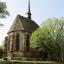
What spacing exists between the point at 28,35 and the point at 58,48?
1232 cm

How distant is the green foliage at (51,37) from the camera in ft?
165

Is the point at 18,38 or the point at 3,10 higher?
the point at 3,10

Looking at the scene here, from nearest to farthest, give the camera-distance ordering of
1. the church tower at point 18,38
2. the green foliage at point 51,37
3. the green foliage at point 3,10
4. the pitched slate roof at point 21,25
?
the green foliage at point 3,10 < the green foliage at point 51,37 < the church tower at point 18,38 < the pitched slate roof at point 21,25

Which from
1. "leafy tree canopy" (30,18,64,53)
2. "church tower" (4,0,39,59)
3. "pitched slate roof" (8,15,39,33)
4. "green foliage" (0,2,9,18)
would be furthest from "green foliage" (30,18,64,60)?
"green foliage" (0,2,9,18)

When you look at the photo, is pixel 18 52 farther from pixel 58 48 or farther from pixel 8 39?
pixel 58 48

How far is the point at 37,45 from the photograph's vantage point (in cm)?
5159

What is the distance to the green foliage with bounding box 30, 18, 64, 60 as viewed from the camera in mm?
50438

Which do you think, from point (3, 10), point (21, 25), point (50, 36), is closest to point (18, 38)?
point (21, 25)

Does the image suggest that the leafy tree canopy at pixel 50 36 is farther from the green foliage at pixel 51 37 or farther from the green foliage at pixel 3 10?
the green foliage at pixel 3 10

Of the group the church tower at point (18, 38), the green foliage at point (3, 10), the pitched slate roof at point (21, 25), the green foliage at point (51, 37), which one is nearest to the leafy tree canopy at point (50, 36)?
the green foliage at point (51, 37)

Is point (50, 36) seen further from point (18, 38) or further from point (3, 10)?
point (3, 10)

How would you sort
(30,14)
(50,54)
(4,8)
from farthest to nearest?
(30,14)
(50,54)
(4,8)

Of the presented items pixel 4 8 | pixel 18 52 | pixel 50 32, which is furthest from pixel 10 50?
pixel 4 8

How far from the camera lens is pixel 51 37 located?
51.4 metres
